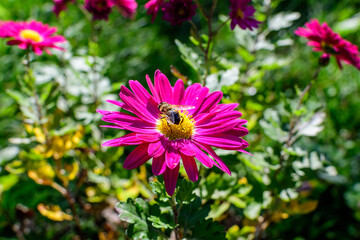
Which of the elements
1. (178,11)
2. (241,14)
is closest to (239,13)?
(241,14)

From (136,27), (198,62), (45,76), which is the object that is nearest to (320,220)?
(198,62)

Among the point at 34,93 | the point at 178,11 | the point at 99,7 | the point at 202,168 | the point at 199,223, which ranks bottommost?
the point at 199,223

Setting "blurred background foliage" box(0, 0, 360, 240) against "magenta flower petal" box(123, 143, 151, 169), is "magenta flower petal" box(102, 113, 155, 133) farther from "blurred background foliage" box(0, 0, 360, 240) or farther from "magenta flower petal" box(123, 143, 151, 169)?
"blurred background foliage" box(0, 0, 360, 240)

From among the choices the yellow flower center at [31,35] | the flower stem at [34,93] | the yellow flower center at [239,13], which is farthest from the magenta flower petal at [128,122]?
the yellow flower center at [31,35]

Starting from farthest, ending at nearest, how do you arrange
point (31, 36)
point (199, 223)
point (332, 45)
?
point (31, 36)
point (332, 45)
point (199, 223)

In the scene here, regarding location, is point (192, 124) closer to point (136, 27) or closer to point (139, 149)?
point (139, 149)

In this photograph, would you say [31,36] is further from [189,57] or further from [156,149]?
[156,149]
